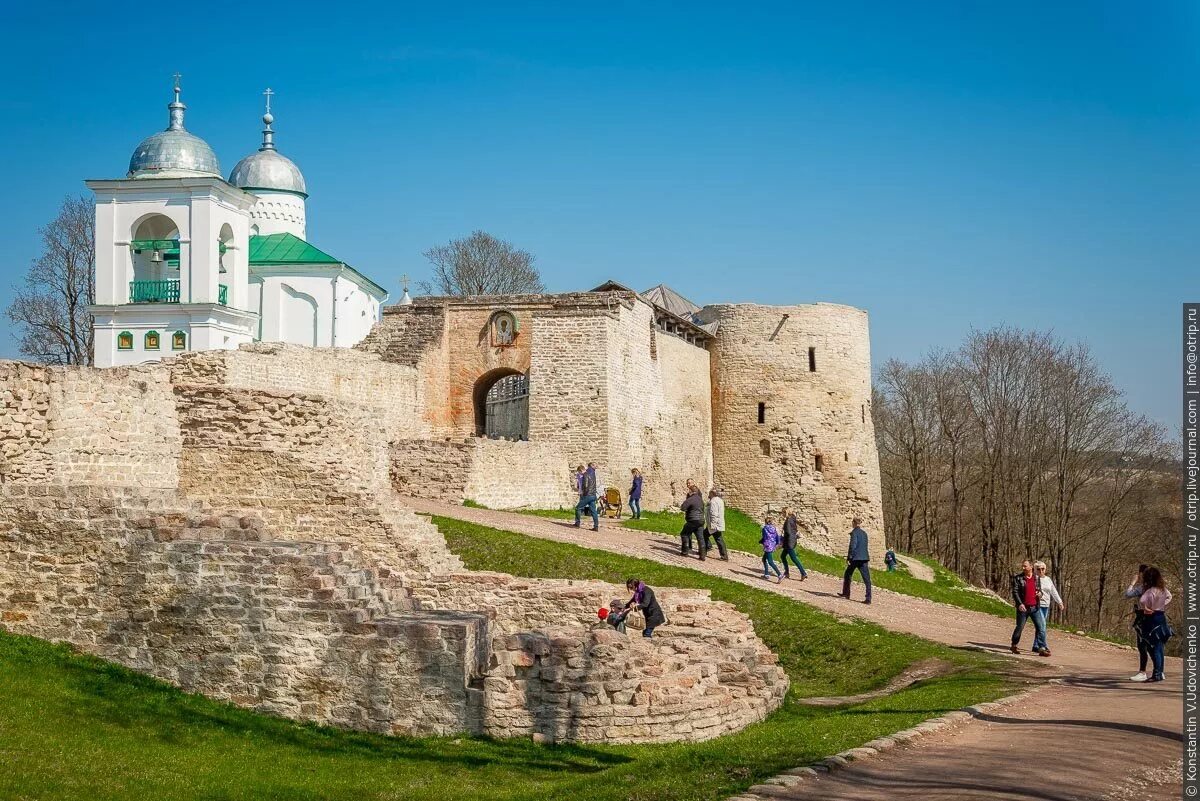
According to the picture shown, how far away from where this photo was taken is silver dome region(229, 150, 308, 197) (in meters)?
53.9

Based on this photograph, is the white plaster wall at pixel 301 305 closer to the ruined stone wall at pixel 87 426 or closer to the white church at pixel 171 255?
the white church at pixel 171 255

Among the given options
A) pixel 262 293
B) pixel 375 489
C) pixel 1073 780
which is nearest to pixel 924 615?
pixel 375 489

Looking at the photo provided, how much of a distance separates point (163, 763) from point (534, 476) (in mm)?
18406

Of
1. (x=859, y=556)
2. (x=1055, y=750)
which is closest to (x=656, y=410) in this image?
(x=859, y=556)

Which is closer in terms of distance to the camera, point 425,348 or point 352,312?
point 425,348

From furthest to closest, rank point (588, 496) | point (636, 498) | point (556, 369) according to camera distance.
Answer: point (556, 369) → point (636, 498) → point (588, 496)

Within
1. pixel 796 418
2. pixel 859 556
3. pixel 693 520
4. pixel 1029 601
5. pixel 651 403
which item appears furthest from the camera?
pixel 796 418

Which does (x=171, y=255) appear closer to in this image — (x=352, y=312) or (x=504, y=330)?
(x=352, y=312)

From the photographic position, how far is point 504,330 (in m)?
32.8

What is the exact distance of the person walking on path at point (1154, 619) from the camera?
14883 millimetres

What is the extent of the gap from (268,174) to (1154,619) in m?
44.7

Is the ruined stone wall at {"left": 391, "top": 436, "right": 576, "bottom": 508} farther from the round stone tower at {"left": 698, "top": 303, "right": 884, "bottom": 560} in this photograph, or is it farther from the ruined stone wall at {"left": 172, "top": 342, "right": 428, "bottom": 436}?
the round stone tower at {"left": 698, "top": 303, "right": 884, "bottom": 560}

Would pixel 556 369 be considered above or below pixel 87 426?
above

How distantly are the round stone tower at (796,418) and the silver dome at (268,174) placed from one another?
74.1 feet
